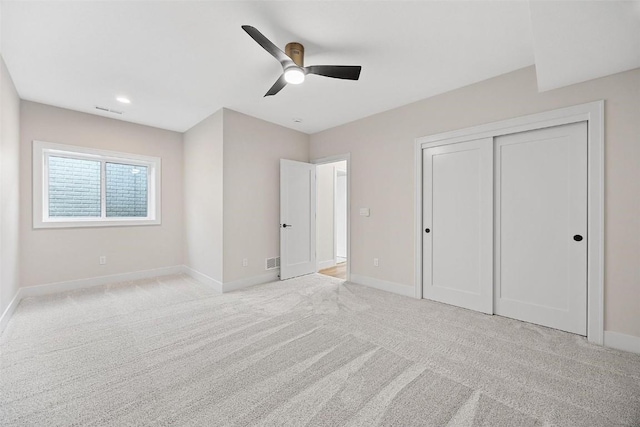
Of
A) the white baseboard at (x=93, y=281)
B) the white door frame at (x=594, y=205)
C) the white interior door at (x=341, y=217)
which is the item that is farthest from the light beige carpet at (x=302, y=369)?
the white interior door at (x=341, y=217)

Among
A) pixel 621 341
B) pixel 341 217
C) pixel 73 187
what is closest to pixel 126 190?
pixel 73 187

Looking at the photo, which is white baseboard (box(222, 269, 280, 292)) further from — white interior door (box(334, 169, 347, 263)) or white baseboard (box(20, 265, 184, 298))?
white interior door (box(334, 169, 347, 263))

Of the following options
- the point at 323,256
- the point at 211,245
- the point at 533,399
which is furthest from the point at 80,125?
the point at 533,399

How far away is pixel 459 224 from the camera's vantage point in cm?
331

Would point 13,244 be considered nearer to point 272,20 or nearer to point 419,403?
point 272,20

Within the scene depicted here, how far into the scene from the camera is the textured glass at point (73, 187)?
3.99 m

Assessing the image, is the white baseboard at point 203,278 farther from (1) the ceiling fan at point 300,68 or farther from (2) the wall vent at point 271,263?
(1) the ceiling fan at point 300,68

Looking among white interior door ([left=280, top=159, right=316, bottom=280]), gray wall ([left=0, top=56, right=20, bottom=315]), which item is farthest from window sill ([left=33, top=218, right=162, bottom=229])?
white interior door ([left=280, top=159, right=316, bottom=280])

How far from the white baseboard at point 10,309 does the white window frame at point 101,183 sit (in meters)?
0.93

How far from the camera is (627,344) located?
2.29m

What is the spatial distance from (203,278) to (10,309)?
209 centimetres

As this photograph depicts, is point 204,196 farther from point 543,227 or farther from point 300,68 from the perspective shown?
point 543,227

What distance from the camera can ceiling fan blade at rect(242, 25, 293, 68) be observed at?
5.97ft

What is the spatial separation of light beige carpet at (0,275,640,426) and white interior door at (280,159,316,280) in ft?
4.95
